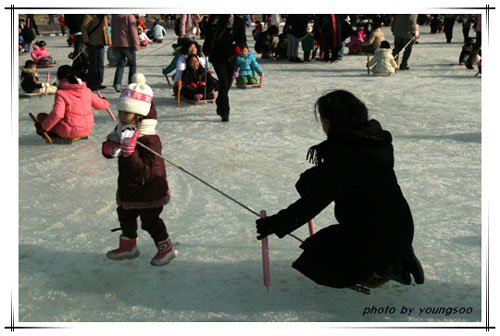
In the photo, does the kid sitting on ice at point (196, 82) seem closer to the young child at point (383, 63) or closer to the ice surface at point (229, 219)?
the ice surface at point (229, 219)

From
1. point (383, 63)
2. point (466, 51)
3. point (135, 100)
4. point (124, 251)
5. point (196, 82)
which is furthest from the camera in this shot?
point (466, 51)

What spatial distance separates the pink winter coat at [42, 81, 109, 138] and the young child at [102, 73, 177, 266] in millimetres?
2880

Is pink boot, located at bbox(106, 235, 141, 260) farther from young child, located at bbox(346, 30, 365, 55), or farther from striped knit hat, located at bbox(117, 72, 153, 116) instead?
young child, located at bbox(346, 30, 365, 55)

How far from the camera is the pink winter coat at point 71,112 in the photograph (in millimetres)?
5914

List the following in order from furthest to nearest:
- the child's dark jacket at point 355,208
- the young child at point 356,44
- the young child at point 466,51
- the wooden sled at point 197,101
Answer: the young child at point 356,44 → the young child at point 466,51 → the wooden sled at point 197,101 → the child's dark jacket at point 355,208

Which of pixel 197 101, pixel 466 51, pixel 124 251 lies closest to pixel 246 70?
pixel 197 101

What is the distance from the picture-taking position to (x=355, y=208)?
2.84 meters

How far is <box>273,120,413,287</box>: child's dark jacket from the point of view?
2736 millimetres

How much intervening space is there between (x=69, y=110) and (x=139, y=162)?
3.14 metres

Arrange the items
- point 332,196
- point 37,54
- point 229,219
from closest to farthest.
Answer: point 332,196 → point 229,219 → point 37,54

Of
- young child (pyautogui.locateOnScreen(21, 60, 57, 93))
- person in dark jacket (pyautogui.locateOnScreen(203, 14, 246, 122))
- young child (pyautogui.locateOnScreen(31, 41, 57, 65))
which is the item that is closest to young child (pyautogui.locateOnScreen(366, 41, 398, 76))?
person in dark jacket (pyautogui.locateOnScreen(203, 14, 246, 122))

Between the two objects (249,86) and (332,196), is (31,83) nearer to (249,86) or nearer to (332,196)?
(249,86)

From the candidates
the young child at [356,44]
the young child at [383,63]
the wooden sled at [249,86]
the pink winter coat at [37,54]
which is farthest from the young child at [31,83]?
the young child at [356,44]

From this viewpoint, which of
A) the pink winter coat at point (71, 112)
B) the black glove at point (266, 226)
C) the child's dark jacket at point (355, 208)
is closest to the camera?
the child's dark jacket at point (355, 208)
